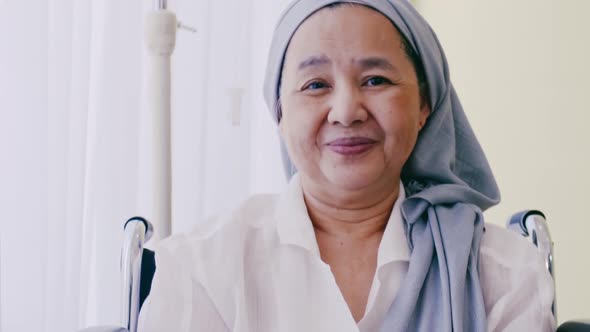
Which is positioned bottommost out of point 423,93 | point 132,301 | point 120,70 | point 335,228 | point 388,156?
point 132,301

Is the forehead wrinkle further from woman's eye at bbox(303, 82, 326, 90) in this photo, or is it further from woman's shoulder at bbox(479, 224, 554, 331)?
woman's shoulder at bbox(479, 224, 554, 331)

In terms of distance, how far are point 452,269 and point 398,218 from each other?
16 cm

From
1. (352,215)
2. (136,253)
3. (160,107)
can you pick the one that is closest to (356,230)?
(352,215)

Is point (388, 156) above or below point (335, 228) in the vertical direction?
above

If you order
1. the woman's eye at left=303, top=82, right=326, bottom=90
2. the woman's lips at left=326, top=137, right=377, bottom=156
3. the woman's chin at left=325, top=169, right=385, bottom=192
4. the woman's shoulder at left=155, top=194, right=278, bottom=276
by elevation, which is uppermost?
the woman's eye at left=303, top=82, right=326, bottom=90

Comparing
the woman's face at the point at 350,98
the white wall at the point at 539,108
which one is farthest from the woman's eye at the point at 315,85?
the white wall at the point at 539,108

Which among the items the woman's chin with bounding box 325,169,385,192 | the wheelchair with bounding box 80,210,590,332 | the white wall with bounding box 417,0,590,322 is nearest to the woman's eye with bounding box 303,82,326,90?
the woman's chin with bounding box 325,169,385,192

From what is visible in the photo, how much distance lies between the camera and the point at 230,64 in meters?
1.92

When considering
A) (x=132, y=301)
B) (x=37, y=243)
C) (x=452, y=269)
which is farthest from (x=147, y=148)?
(x=452, y=269)

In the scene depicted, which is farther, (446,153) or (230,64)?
(230,64)

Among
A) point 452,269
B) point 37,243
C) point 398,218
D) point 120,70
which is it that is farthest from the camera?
point 120,70

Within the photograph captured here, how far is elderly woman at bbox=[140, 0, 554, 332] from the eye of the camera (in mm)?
925

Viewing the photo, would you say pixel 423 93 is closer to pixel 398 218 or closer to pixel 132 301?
pixel 398 218

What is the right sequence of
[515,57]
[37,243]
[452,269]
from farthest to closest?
[515,57] < [37,243] < [452,269]
